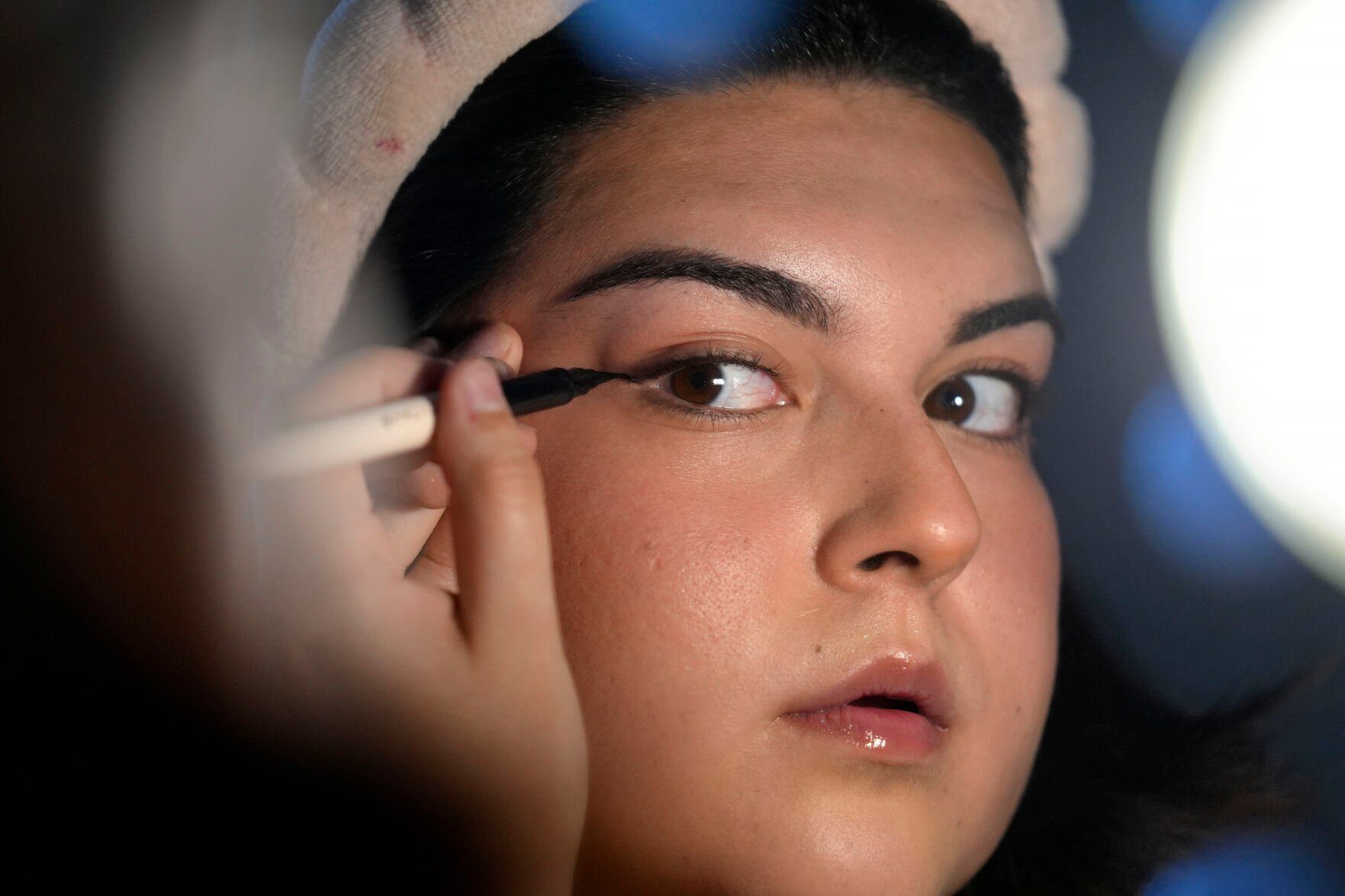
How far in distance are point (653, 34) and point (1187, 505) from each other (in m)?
1.23

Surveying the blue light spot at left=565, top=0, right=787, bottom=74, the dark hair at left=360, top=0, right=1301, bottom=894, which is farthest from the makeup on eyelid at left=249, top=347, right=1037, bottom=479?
the blue light spot at left=565, top=0, right=787, bottom=74

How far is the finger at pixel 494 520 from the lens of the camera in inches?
35.4

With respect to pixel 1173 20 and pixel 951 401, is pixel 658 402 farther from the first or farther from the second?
pixel 1173 20

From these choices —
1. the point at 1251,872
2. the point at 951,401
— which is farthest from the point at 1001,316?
the point at 1251,872

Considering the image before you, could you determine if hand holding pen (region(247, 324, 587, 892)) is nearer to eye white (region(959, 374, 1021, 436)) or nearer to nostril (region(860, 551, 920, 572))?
nostril (region(860, 551, 920, 572))

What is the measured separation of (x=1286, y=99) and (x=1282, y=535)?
0.69 meters

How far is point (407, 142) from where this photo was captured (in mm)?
1160

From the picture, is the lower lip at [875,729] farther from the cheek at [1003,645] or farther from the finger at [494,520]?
the finger at [494,520]

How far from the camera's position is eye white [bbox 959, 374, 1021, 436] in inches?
54.7

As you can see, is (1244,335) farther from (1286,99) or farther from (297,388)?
(297,388)

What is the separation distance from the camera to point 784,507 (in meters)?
1.04

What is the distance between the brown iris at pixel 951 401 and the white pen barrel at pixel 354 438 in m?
0.61

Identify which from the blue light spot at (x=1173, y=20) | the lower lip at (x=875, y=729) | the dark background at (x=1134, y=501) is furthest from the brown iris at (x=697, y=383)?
the blue light spot at (x=1173, y=20)

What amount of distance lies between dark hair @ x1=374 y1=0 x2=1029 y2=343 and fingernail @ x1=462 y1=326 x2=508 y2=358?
90 millimetres
